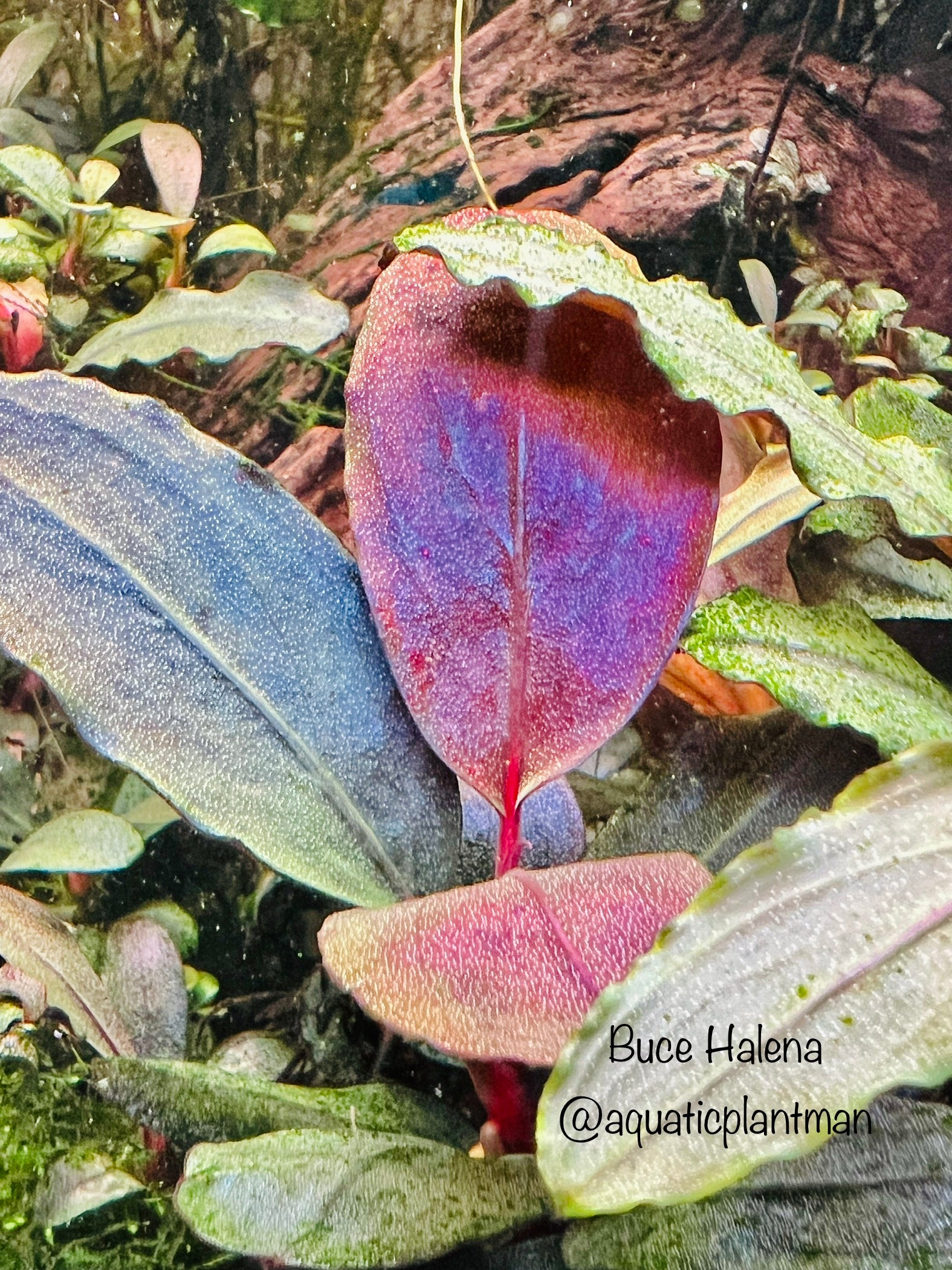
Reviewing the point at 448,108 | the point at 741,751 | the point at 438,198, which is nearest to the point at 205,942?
the point at 741,751

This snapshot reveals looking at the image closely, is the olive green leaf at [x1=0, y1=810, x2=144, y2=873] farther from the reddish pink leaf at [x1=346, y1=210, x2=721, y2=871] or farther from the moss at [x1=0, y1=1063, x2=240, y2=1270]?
the reddish pink leaf at [x1=346, y1=210, x2=721, y2=871]

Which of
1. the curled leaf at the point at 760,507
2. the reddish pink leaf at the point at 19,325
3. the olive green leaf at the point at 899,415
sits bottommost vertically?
the reddish pink leaf at the point at 19,325

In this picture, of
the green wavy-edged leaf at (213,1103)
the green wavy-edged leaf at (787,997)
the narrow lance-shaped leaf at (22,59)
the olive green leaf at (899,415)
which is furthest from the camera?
the narrow lance-shaped leaf at (22,59)

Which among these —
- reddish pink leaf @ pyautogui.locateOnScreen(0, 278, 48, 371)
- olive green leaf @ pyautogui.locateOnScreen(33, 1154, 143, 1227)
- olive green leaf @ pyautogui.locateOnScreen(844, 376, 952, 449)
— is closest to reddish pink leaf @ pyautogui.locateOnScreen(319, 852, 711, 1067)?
olive green leaf @ pyautogui.locateOnScreen(33, 1154, 143, 1227)

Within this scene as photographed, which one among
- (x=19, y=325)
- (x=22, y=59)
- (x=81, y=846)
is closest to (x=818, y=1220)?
(x=81, y=846)

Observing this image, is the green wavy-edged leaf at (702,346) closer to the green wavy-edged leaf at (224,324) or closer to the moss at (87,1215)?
the green wavy-edged leaf at (224,324)

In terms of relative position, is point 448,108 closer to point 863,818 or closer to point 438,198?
point 438,198

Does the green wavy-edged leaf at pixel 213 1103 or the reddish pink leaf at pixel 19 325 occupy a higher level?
the reddish pink leaf at pixel 19 325

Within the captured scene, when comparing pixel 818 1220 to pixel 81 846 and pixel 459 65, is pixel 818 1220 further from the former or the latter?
pixel 459 65

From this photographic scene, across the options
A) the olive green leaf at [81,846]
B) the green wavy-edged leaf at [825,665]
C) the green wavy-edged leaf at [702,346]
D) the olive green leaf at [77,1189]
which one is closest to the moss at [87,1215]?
the olive green leaf at [77,1189]
